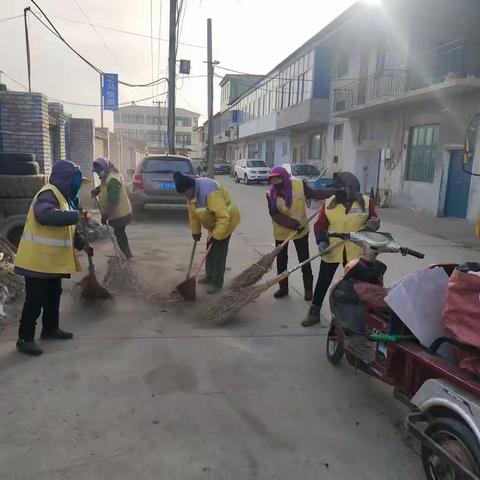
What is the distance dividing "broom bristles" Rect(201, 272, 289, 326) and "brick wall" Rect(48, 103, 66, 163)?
27.5 feet

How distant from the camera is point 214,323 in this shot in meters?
4.51

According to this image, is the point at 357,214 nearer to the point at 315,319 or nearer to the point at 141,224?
the point at 315,319

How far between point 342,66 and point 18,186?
19.2m

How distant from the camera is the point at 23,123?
8766 mm

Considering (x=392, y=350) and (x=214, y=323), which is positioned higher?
(x=392, y=350)

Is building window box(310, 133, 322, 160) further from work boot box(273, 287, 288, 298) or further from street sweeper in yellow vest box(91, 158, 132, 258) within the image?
work boot box(273, 287, 288, 298)

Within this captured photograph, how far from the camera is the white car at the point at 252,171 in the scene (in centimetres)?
2866

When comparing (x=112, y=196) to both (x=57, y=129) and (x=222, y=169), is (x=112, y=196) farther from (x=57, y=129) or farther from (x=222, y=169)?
(x=222, y=169)

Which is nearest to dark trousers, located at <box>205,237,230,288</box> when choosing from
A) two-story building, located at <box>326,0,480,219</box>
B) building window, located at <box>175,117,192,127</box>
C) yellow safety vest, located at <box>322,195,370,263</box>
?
yellow safety vest, located at <box>322,195,370,263</box>

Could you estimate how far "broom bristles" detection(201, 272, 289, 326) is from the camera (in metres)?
4.49

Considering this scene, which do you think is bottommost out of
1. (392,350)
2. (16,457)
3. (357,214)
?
(16,457)

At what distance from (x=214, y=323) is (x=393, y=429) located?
2.05 m

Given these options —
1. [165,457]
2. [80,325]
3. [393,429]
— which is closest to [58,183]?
[80,325]

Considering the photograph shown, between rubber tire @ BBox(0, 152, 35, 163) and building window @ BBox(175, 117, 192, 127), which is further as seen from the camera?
building window @ BBox(175, 117, 192, 127)
